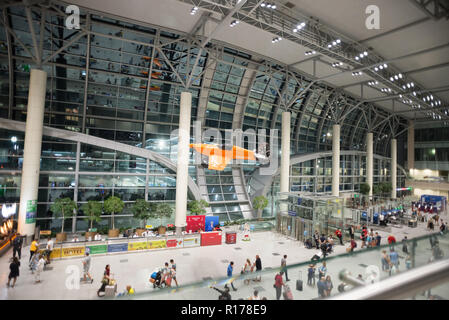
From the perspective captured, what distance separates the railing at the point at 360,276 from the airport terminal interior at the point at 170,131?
9025 millimetres

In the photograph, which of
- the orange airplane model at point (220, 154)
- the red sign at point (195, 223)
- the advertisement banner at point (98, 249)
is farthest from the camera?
the orange airplane model at point (220, 154)

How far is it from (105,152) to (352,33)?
20416 millimetres

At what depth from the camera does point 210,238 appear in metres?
17.7

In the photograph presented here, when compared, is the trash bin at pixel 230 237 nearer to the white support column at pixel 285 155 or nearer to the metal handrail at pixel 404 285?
the white support column at pixel 285 155

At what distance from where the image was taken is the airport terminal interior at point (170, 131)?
1427cm

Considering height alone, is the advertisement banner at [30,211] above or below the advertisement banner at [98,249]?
above

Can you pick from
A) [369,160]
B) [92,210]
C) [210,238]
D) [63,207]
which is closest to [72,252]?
[92,210]

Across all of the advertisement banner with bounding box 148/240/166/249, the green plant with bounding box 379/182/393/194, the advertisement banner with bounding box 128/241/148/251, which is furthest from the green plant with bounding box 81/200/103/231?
the green plant with bounding box 379/182/393/194

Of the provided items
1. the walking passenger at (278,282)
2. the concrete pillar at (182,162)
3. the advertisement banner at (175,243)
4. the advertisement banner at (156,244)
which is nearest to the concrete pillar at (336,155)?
the concrete pillar at (182,162)

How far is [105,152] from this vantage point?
20031 millimetres

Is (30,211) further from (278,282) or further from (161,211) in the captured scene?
(278,282)

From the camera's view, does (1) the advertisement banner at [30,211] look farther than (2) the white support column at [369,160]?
No
